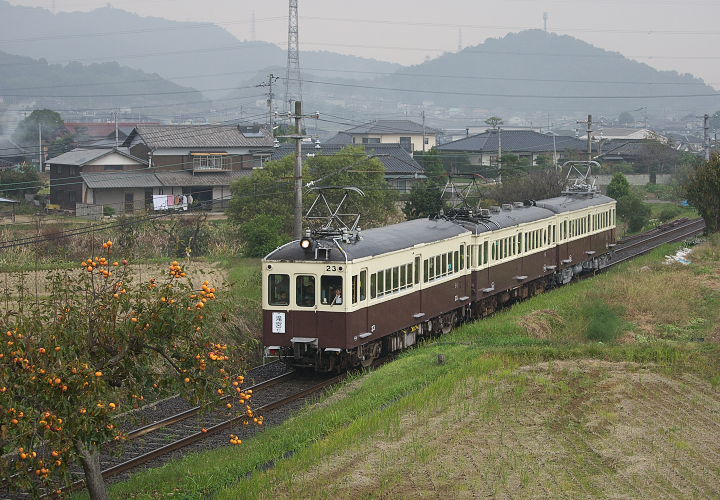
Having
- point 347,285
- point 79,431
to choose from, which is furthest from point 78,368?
point 347,285

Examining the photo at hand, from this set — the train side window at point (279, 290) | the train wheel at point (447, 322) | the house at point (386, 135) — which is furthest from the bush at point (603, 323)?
the house at point (386, 135)

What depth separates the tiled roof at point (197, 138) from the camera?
49803 mm

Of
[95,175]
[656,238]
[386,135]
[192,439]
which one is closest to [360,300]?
[192,439]

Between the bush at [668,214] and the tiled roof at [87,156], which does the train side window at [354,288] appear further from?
the bush at [668,214]

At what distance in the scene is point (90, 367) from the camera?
10.0 meters

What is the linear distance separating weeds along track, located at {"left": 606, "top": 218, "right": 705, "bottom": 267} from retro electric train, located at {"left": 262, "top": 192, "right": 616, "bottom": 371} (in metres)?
9.02

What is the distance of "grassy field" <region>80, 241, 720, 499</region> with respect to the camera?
10.9 m

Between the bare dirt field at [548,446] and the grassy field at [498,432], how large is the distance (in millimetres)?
25

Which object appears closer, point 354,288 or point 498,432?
point 498,432

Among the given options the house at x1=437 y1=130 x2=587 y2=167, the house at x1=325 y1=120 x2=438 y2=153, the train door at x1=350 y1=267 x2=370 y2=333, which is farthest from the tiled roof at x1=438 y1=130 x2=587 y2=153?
the train door at x1=350 y1=267 x2=370 y2=333

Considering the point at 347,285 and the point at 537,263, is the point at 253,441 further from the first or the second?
the point at 537,263

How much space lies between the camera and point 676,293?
2395 centimetres

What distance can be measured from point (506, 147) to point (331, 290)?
61564mm

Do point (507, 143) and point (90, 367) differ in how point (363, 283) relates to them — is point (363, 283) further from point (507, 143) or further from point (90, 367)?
point (507, 143)
